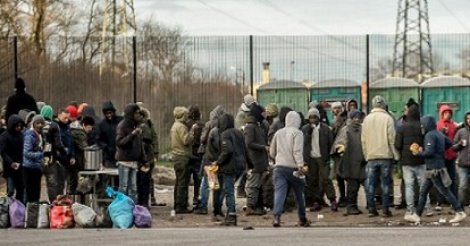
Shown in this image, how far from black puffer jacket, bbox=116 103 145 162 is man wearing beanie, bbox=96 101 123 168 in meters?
0.68

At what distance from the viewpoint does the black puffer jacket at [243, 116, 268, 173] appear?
56.0 ft

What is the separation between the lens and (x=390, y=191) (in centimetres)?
1711

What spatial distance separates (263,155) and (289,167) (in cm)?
175

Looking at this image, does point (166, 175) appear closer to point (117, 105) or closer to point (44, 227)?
point (117, 105)

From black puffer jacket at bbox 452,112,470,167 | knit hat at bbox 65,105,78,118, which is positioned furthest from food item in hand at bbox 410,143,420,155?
knit hat at bbox 65,105,78,118

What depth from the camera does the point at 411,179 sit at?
16.6 m

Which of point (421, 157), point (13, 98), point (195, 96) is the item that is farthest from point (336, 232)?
point (195, 96)

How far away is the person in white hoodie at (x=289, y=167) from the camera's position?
50.7 ft

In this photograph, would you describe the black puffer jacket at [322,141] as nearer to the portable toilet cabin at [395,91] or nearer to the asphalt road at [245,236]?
the asphalt road at [245,236]

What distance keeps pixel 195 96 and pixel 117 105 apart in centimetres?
214

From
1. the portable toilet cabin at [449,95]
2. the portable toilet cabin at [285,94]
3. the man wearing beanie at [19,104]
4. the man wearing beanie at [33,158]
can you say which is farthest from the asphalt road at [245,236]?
the portable toilet cabin at [449,95]

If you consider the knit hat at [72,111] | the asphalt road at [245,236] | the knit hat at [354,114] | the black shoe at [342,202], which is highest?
the knit hat at [72,111]

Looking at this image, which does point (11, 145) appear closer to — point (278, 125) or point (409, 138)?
point (278, 125)

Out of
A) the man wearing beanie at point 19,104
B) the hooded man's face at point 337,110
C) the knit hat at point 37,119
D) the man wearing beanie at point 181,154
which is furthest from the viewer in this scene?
the man wearing beanie at point 19,104
